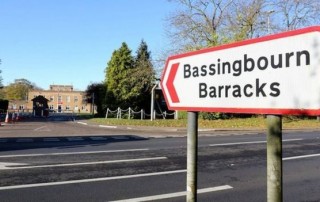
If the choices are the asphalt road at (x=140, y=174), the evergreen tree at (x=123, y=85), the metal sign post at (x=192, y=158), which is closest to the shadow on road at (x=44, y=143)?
the asphalt road at (x=140, y=174)

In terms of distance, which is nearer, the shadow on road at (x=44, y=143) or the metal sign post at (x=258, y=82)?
the metal sign post at (x=258, y=82)

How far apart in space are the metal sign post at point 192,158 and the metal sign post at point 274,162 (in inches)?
27.2

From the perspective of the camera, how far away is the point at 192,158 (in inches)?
103

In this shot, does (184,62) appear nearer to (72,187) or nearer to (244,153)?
(72,187)

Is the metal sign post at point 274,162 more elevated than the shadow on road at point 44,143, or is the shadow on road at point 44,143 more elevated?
the metal sign post at point 274,162

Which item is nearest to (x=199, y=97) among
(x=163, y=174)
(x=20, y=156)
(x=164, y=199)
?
(x=164, y=199)

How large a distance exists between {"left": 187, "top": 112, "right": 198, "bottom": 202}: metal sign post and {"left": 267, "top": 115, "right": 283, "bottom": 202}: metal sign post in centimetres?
69

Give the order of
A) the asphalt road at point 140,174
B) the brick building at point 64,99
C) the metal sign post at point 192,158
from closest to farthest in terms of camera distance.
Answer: the metal sign post at point 192,158
the asphalt road at point 140,174
the brick building at point 64,99

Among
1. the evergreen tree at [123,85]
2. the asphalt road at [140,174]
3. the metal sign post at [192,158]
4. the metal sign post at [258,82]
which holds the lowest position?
the asphalt road at [140,174]

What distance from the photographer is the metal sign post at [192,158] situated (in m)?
2.60

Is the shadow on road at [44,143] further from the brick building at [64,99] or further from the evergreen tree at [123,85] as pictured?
the brick building at [64,99]

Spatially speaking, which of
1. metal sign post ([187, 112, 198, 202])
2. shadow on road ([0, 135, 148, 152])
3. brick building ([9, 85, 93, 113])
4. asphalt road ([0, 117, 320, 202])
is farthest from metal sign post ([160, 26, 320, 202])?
brick building ([9, 85, 93, 113])

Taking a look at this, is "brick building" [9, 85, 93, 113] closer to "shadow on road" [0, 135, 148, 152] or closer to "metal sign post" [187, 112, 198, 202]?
"shadow on road" [0, 135, 148, 152]

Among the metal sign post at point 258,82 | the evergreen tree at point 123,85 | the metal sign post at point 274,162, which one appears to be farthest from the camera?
Answer: the evergreen tree at point 123,85
